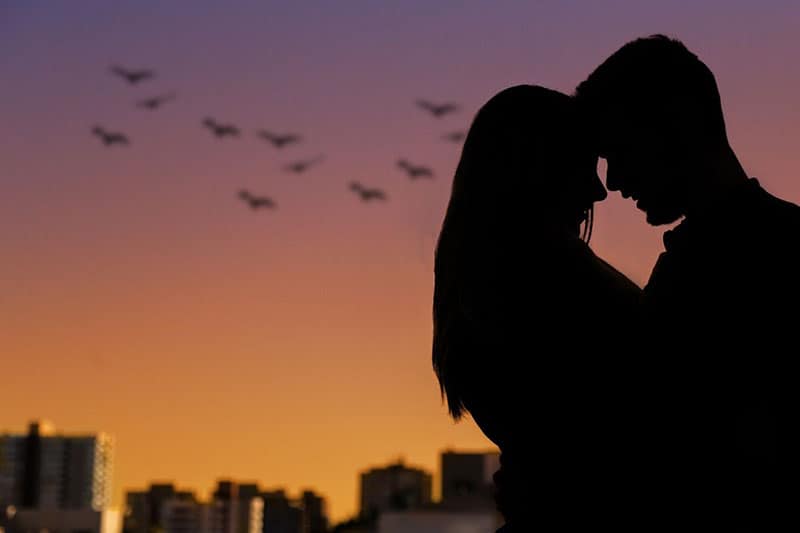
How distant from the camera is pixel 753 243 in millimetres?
2705

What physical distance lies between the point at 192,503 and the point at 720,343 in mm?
Result: 187275

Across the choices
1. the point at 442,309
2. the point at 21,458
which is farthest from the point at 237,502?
the point at 442,309

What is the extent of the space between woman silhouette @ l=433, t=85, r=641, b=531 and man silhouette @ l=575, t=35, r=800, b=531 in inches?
4.4

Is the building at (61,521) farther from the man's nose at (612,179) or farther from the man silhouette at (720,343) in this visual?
the man silhouette at (720,343)

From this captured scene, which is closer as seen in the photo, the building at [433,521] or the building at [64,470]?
the building at [433,521]

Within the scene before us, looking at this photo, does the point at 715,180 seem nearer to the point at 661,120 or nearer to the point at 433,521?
the point at 661,120

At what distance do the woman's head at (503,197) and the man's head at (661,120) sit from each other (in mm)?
150

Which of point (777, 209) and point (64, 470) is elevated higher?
point (64, 470)

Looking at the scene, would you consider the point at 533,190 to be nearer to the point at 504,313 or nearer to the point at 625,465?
the point at 504,313

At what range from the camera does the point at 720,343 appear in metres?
2.70

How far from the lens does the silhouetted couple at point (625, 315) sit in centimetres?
269

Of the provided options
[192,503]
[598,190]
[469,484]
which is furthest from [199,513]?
[598,190]

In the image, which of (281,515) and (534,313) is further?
(281,515)

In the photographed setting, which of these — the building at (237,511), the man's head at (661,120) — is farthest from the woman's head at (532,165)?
the building at (237,511)
